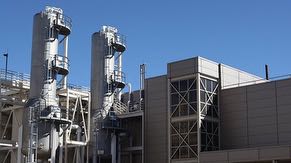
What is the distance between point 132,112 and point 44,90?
34.3 ft

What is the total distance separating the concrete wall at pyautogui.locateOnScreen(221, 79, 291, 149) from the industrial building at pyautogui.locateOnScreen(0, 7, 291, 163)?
3.6 inches

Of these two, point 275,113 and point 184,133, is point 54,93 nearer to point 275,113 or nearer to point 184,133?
point 184,133

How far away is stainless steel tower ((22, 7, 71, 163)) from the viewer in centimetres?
5325

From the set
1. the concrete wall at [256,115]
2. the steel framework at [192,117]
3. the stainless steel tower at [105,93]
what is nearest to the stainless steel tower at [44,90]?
the stainless steel tower at [105,93]

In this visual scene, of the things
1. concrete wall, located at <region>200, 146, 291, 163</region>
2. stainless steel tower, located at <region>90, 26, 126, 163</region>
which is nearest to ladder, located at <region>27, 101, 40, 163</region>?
stainless steel tower, located at <region>90, 26, 126, 163</region>

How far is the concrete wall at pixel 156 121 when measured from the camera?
56625mm

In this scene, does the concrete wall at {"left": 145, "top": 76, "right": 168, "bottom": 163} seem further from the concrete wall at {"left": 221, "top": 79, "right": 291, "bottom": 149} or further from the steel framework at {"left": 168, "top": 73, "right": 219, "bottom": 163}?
the concrete wall at {"left": 221, "top": 79, "right": 291, "bottom": 149}

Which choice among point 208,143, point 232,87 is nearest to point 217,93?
point 232,87

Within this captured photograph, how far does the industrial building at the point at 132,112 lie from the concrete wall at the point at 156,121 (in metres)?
0.10

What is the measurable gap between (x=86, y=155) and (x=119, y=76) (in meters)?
9.13

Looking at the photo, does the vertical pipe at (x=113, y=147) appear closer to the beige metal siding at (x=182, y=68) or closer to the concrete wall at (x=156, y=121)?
the concrete wall at (x=156, y=121)

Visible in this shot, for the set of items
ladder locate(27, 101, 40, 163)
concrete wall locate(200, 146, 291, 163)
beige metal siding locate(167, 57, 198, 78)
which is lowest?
concrete wall locate(200, 146, 291, 163)

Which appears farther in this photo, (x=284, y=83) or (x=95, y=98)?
(x=95, y=98)

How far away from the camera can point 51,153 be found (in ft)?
176
